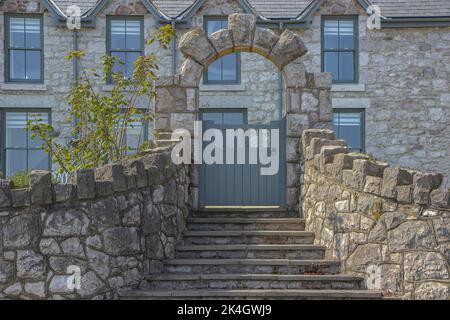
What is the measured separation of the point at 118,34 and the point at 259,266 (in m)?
8.55

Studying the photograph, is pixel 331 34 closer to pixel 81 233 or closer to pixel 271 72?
pixel 271 72

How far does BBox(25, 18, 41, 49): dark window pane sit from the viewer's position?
1433 cm

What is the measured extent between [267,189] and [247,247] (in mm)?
1910

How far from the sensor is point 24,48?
1426 cm

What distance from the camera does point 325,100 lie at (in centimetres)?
949

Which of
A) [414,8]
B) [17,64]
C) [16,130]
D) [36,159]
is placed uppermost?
[414,8]

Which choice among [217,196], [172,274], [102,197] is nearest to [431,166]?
[217,196]

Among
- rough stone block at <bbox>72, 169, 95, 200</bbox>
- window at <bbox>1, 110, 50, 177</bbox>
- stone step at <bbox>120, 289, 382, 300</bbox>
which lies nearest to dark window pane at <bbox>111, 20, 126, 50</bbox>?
window at <bbox>1, 110, 50, 177</bbox>

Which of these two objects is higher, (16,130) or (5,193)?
(16,130)

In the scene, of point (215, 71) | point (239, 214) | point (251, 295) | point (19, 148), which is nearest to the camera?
point (251, 295)

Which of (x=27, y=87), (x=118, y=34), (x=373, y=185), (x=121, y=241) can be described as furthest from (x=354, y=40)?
(x=121, y=241)

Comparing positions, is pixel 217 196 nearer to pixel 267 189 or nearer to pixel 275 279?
pixel 267 189

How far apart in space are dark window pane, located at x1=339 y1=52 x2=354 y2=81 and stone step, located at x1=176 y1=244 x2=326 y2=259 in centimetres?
724

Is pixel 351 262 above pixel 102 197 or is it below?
below
